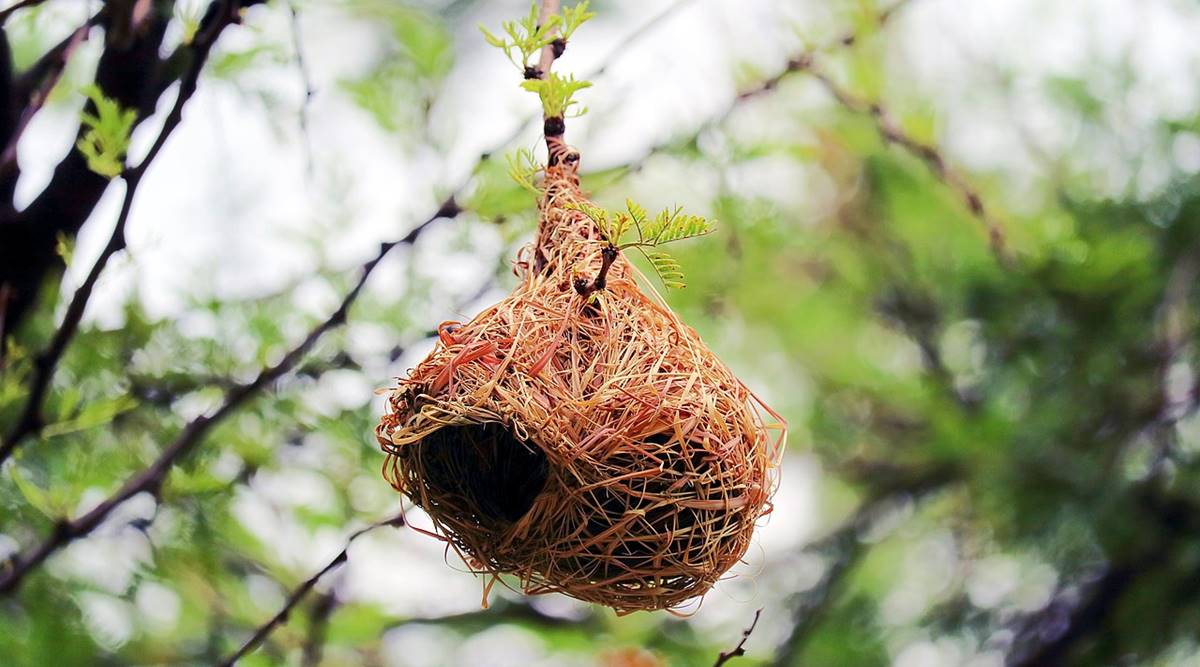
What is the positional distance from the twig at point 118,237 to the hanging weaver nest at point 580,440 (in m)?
0.28

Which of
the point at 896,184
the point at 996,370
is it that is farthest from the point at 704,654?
the point at 896,184

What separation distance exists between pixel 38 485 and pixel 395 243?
0.61 meters

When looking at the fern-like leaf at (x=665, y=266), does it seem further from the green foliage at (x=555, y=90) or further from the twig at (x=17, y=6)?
the twig at (x=17, y=6)

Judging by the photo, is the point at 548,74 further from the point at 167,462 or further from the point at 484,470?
the point at 167,462

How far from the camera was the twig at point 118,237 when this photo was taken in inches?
37.6

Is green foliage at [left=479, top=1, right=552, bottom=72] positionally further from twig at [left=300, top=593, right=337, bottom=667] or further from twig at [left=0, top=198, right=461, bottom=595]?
twig at [left=300, top=593, right=337, bottom=667]

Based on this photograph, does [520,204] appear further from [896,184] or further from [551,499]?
[896,184]

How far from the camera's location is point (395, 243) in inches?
47.0

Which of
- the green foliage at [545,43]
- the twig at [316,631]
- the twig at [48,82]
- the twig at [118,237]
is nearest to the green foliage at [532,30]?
the green foliage at [545,43]

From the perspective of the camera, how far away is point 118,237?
0.97 metres

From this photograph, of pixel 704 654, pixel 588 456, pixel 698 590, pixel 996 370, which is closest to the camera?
pixel 588 456

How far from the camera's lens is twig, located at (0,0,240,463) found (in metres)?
0.96

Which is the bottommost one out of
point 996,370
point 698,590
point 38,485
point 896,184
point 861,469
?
point 698,590

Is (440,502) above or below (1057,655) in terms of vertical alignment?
below
